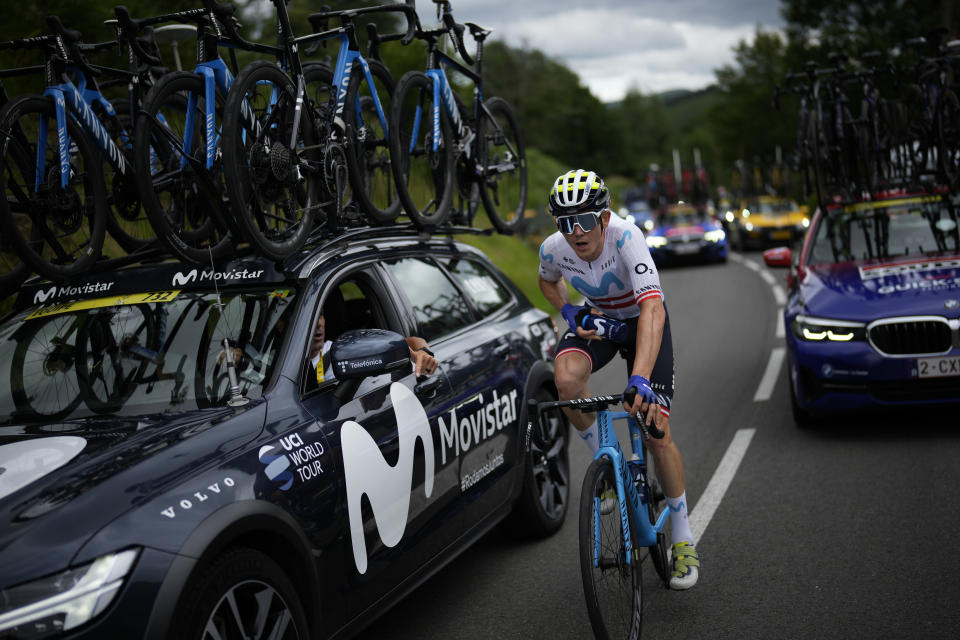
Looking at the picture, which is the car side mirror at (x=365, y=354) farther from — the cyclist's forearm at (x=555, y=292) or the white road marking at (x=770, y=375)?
the white road marking at (x=770, y=375)

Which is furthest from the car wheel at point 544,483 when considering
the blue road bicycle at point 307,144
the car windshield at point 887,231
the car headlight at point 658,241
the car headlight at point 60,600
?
the car headlight at point 658,241

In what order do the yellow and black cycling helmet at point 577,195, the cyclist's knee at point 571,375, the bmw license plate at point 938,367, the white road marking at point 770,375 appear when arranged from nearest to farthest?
the yellow and black cycling helmet at point 577,195 → the cyclist's knee at point 571,375 → the bmw license plate at point 938,367 → the white road marking at point 770,375

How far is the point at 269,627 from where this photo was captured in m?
3.30

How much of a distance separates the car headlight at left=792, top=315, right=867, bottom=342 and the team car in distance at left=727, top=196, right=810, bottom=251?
23.9 metres

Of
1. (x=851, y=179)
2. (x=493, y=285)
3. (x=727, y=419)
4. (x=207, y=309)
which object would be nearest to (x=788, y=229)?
(x=851, y=179)

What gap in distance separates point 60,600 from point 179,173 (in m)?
2.87

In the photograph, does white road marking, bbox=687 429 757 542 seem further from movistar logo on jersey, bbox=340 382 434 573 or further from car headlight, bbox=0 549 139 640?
car headlight, bbox=0 549 139 640

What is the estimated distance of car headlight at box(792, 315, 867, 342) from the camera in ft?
23.9

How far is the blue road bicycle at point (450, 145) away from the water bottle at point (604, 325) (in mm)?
1433

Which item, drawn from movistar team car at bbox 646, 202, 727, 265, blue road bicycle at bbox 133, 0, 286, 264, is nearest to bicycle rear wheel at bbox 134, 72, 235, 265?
blue road bicycle at bbox 133, 0, 286, 264

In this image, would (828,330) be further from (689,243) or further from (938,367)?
(689,243)

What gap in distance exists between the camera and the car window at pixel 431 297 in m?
5.09

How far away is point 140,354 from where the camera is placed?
13.6 ft

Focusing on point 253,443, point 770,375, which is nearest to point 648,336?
point 253,443
